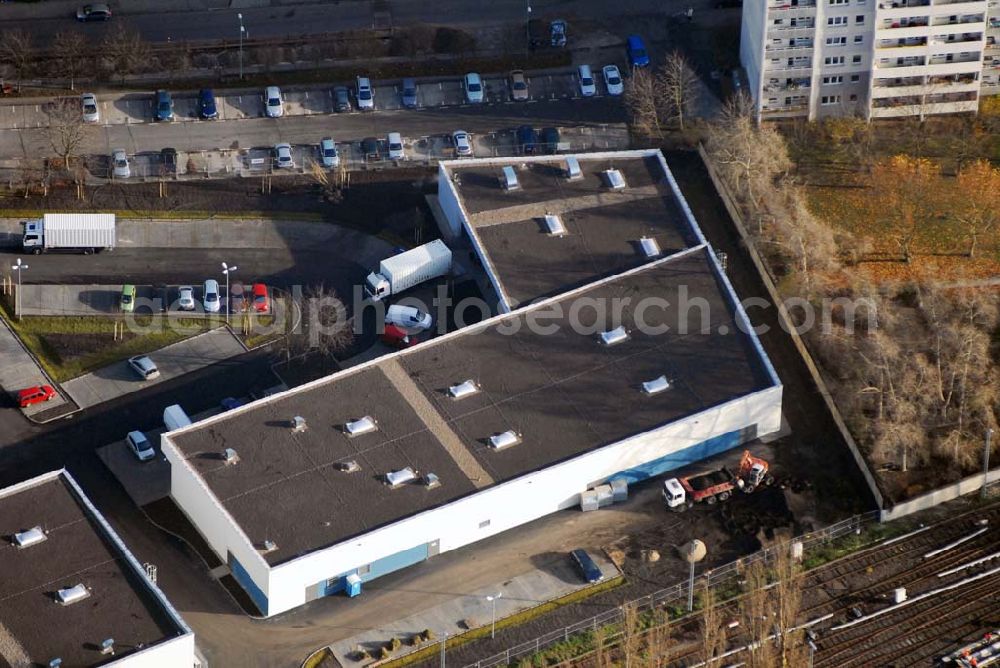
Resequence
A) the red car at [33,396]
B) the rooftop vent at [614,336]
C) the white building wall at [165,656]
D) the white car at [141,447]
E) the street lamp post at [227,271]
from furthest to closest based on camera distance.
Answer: the street lamp post at [227,271]
the red car at [33,396]
the rooftop vent at [614,336]
the white car at [141,447]
the white building wall at [165,656]

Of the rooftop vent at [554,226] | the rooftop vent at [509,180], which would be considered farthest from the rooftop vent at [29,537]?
the rooftop vent at [509,180]

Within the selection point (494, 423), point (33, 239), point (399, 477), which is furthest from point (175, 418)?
point (33, 239)

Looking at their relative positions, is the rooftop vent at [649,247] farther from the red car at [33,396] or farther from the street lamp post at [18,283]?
the street lamp post at [18,283]

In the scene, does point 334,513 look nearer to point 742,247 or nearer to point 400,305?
point 400,305

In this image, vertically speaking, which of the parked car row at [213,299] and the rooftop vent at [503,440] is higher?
the parked car row at [213,299]

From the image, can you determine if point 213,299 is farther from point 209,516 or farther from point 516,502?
point 516,502

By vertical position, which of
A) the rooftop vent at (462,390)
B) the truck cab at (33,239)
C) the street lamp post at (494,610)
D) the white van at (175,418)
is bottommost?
the street lamp post at (494,610)
